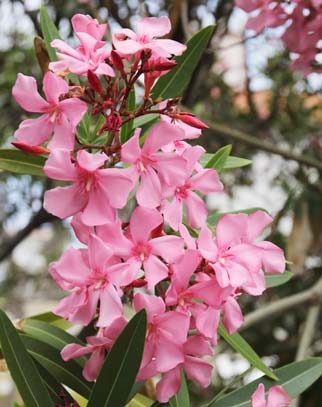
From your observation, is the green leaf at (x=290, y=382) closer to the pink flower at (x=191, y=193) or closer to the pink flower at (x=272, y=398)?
the pink flower at (x=272, y=398)

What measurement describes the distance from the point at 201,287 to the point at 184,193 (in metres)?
0.10

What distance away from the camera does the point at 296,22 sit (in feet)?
4.46

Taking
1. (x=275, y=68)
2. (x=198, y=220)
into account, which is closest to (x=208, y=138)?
(x=275, y=68)

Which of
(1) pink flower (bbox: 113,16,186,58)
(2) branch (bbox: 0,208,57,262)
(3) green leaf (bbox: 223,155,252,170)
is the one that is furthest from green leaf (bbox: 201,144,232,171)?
(2) branch (bbox: 0,208,57,262)

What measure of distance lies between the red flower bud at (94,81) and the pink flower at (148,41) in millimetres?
36

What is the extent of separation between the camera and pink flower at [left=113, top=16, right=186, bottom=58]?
731 mm

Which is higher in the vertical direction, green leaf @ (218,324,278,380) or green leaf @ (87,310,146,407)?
green leaf @ (87,310,146,407)

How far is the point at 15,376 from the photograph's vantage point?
767 millimetres

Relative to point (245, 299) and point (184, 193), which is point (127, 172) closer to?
point (184, 193)

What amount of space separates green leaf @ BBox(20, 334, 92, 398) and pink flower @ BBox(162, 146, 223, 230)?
23 cm

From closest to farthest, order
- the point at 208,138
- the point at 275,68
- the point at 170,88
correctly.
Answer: the point at 170,88
the point at 208,138
the point at 275,68

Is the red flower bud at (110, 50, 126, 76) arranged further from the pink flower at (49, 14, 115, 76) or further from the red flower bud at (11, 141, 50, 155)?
the red flower bud at (11, 141, 50, 155)

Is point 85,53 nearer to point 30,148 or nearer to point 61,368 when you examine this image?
point 30,148

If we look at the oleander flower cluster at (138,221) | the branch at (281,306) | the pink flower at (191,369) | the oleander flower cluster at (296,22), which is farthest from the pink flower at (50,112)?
the branch at (281,306)
